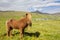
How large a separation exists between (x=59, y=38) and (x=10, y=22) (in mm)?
4040

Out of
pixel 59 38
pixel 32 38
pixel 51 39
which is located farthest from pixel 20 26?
pixel 59 38

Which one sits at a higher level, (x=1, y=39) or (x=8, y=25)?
(x=8, y=25)

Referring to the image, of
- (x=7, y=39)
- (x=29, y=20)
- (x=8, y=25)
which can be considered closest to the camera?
(x=29, y=20)

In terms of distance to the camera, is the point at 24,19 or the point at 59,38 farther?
the point at 59,38

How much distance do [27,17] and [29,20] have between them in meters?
0.34

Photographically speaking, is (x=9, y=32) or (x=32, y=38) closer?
(x=32, y=38)

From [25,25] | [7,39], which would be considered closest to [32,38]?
[25,25]

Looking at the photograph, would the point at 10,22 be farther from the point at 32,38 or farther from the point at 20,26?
the point at 32,38

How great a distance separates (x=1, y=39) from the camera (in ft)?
35.9

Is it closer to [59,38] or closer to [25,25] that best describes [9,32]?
[25,25]

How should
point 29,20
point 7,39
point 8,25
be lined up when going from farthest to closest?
point 8,25 < point 7,39 < point 29,20

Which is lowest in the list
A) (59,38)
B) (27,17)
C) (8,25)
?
(59,38)

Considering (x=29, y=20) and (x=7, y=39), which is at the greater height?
(x=29, y=20)

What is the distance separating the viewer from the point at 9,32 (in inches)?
477
